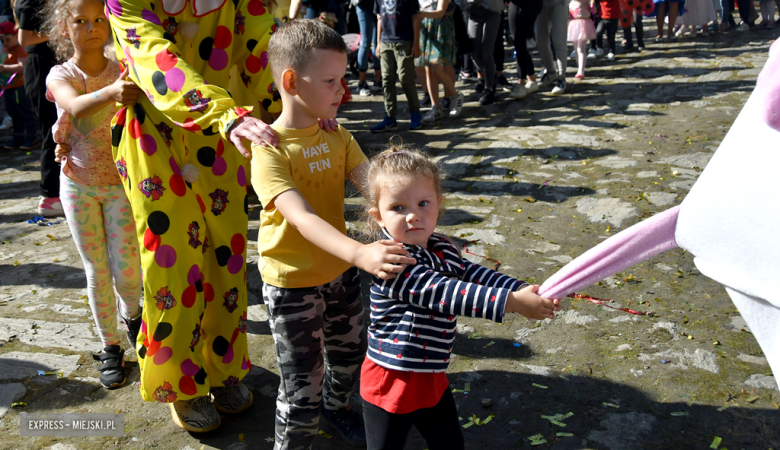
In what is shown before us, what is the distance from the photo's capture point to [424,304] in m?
1.70

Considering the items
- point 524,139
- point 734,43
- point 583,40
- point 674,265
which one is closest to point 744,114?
point 674,265

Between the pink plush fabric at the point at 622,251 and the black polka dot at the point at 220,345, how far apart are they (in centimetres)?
161

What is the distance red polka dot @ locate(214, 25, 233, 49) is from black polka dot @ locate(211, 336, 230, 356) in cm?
122

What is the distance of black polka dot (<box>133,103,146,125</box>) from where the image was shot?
A: 7.65ft

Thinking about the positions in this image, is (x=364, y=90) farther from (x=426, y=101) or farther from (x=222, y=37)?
(x=222, y=37)

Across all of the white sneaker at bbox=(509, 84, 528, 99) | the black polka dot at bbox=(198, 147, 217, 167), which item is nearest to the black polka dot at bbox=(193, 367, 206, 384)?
the black polka dot at bbox=(198, 147, 217, 167)

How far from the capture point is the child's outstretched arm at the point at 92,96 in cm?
233

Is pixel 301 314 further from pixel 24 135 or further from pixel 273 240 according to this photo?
pixel 24 135

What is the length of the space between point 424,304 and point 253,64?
1.35m

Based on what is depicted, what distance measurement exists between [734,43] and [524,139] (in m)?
7.01

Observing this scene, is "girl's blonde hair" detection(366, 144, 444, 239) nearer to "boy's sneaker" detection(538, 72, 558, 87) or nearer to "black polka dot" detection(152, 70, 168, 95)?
"black polka dot" detection(152, 70, 168, 95)

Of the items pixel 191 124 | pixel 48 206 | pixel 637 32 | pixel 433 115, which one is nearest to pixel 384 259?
pixel 191 124

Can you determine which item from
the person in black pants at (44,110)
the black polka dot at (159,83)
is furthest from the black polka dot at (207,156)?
the person in black pants at (44,110)

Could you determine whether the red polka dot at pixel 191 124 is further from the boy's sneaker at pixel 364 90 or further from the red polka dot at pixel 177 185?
the boy's sneaker at pixel 364 90
